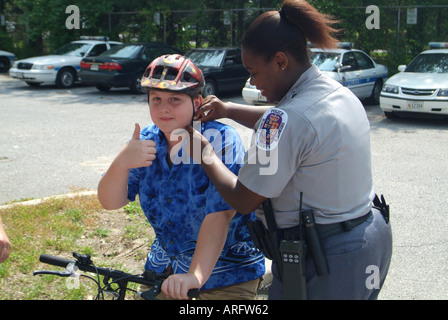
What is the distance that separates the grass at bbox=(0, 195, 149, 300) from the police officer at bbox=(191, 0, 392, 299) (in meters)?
2.36

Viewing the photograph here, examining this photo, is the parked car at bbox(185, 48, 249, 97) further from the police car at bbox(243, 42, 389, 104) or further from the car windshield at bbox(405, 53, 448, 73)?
the car windshield at bbox(405, 53, 448, 73)

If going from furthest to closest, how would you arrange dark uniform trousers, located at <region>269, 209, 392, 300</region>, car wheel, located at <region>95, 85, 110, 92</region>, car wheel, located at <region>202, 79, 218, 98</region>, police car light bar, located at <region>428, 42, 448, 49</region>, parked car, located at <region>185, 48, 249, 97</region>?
car wheel, located at <region>95, 85, 110, 92</region>
parked car, located at <region>185, 48, 249, 97</region>
car wheel, located at <region>202, 79, 218, 98</region>
police car light bar, located at <region>428, 42, 448, 49</region>
dark uniform trousers, located at <region>269, 209, 392, 300</region>

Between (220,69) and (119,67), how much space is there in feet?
10.9

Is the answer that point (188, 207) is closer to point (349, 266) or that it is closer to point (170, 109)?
point (170, 109)

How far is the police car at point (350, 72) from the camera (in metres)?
13.2

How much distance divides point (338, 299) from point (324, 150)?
599 millimetres

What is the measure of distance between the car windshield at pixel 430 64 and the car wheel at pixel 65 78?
11419 millimetres

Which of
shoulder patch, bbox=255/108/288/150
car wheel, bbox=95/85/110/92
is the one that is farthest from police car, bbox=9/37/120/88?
shoulder patch, bbox=255/108/288/150

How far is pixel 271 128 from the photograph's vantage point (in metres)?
1.91

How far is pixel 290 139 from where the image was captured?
1.88 metres

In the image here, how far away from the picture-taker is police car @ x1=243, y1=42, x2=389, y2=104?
1316 cm

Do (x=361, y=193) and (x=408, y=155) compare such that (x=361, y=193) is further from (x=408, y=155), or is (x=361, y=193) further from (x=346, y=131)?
(x=408, y=155)

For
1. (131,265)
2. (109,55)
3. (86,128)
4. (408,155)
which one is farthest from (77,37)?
(131,265)

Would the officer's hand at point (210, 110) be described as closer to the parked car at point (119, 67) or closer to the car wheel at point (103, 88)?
the parked car at point (119, 67)
